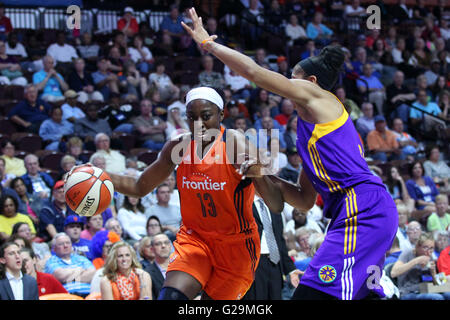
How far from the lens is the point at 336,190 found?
3.68 meters

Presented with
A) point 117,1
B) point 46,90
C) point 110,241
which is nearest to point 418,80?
point 117,1

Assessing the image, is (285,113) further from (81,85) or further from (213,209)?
(213,209)

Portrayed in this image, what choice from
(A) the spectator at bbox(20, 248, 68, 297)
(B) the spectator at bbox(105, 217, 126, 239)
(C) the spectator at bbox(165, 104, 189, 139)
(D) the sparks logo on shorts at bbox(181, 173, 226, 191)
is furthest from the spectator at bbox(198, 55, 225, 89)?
(D) the sparks logo on shorts at bbox(181, 173, 226, 191)

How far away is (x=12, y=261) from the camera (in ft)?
21.6

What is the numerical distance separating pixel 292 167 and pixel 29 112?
4388mm

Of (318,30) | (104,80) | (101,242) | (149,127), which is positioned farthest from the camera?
(318,30)

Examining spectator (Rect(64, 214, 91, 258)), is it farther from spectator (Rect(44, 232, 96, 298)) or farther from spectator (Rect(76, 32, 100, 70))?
spectator (Rect(76, 32, 100, 70))

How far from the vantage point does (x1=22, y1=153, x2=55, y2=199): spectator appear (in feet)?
29.5

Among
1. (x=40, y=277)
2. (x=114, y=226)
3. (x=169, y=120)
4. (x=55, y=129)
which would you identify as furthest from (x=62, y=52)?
(x=40, y=277)

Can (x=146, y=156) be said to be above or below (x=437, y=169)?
above

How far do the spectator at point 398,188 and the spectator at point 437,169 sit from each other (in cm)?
117

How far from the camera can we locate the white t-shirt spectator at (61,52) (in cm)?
1212

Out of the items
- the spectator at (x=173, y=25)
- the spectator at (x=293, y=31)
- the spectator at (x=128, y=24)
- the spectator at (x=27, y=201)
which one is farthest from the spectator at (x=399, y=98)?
the spectator at (x=27, y=201)

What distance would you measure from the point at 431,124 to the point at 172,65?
5.70 m
